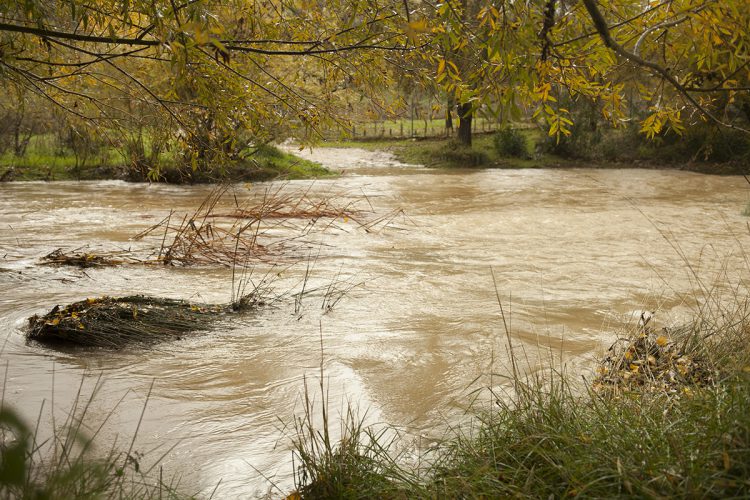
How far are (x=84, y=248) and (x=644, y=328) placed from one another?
7.98 meters

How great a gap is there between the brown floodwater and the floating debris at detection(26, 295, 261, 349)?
6.0 inches

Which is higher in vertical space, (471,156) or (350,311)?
(471,156)

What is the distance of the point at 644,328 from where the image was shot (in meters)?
5.36

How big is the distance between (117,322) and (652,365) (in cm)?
426

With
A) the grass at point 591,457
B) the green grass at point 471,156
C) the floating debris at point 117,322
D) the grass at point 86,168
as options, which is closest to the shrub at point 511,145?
the green grass at point 471,156

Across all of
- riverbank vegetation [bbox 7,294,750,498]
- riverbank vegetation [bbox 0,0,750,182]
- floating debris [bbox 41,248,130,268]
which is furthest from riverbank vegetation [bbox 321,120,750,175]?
riverbank vegetation [bbox 7,294,750,498]

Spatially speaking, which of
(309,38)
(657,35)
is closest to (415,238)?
(309,38)

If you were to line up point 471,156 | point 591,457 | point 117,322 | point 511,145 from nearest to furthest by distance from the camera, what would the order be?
1. point 591,457
2. point 117,322
3. point 471,156
4. point 511,145

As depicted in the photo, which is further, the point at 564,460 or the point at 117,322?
the point at 117,322

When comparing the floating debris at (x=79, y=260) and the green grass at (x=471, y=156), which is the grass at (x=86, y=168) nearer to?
the green grass at (x=471, y=156)

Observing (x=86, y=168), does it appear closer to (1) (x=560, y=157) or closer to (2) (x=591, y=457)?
(1) (x=560, y=157)

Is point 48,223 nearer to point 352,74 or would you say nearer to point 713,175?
point 352,74

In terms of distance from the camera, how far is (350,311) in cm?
710

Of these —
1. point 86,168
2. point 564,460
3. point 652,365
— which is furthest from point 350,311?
point 86,168
